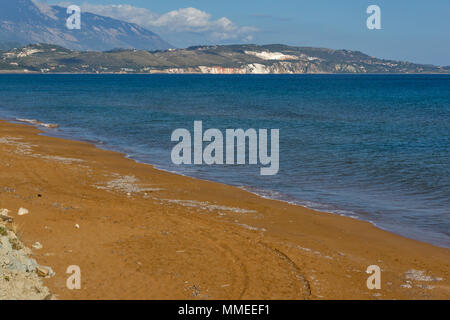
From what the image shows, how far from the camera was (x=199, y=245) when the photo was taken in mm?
14211

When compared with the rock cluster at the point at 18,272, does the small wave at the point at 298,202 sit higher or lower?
lower

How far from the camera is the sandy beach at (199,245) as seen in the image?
38.1ft

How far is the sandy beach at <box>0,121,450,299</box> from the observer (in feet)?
38.1

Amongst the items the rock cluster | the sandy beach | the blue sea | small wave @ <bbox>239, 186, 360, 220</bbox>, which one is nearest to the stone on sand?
the sandy beach

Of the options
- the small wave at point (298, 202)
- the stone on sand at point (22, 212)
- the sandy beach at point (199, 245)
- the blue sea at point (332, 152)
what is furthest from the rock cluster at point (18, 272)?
the blue sea at point (332, 152)

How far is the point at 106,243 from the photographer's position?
13.8m

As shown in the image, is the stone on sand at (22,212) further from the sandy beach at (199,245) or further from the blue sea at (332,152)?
the blue sea at (332,152)

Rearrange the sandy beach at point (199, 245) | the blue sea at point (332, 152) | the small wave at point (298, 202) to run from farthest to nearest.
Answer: the blue sea at point (332, 152) < the small wave at point (298, 202) < the sandy beach at point (199, 245)

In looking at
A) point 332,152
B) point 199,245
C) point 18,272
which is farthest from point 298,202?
point 332,152

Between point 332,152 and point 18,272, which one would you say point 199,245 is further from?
point 332,152

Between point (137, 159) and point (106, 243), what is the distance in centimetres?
1782

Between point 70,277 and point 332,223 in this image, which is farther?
point 332,223
